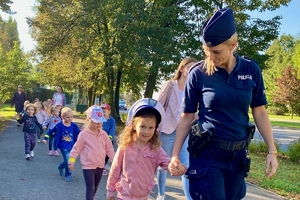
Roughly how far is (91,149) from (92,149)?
0.01m

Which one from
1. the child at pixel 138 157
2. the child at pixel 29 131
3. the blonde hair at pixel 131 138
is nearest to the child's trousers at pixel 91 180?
the child at pixel 138 157

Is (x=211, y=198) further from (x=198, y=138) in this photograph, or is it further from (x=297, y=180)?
(x=297, y=180)

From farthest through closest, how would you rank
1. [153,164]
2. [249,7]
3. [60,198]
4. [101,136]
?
[249,7], [60,198], [101,136], [153,164]

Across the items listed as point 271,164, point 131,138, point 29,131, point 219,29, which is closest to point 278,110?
point 29,131

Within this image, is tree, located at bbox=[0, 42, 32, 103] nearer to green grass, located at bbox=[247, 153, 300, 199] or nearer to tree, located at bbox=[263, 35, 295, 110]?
green grass, located at bbox=[247, 153, 300, 199]

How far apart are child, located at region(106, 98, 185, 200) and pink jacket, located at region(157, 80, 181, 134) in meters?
1.36

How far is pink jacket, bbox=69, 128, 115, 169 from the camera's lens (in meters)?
5.09

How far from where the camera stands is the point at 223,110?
2619 mm

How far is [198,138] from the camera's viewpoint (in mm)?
2639

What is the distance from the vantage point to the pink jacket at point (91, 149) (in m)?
5.09

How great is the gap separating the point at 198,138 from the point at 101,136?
2.91 m

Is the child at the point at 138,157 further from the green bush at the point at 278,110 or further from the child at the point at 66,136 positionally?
the green bush at the point at 278,110

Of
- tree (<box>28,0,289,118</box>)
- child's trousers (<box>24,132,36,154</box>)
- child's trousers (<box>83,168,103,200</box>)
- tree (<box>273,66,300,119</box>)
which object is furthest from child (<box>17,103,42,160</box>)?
tree (<box>273,66,300,119</box>)

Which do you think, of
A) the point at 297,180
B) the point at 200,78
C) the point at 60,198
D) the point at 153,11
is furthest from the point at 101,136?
the point at 153,11
